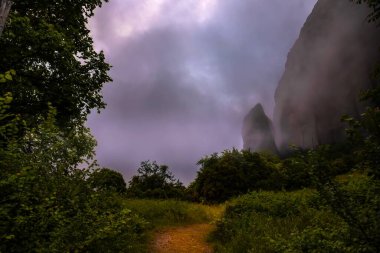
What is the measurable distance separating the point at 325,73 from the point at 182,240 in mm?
85566

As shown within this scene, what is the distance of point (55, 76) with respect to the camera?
14.1 meters

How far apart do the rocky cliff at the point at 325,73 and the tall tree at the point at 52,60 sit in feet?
225

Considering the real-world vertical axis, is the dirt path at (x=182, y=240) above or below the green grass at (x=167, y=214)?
below

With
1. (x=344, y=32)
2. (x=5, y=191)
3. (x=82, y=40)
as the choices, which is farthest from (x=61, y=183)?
(x=344, y=32)

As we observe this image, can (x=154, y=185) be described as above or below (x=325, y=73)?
below

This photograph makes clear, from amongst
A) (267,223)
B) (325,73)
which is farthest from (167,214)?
(325,73)

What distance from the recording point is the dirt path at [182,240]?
1273cm

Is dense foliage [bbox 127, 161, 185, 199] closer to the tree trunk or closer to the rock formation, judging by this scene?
the tree trunk

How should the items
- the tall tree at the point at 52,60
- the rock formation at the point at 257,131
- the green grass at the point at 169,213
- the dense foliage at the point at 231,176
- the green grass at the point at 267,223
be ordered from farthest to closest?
the rock formation at the point at 257,131 < the dense foliage at the point at 231,176 < the green grass at the point at 169,213 < the tall tree at the point at 52,60 < the green grass at the point at 267,223

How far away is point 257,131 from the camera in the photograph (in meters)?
121

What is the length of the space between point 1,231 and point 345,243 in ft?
16.2

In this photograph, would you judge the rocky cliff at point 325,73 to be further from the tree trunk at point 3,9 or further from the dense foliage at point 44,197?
the tree trunk at point 3,9

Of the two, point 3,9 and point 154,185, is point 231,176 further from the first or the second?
point 3,9

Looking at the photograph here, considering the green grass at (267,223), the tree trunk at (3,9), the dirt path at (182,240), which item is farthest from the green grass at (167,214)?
the tree trunk at (3,9)
